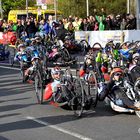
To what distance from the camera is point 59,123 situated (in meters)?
8.66

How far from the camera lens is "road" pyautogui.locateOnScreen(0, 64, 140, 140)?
7.68 metres

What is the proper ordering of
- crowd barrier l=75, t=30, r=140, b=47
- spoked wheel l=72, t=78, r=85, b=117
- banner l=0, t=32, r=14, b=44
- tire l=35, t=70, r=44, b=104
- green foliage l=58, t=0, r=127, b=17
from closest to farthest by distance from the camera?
1. spoked wheel l=72, t=78, r=85, b=117
2. tire l=35, t=70, r=44, b=104
3. crowd barrier l=75, t=30, r=140, b=47
4. banner l=0, t=32, r=14, b=44
5. green foliage l=58, t=0, r=127, b=17

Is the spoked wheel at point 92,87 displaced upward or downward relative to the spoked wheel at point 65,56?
downward

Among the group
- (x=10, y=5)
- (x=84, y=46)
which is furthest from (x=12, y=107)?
(x=10, y=5)

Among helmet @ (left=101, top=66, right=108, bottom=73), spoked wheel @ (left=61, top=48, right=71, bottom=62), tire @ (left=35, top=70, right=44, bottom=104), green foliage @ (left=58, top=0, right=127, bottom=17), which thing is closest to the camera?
tire @ (left=35, top=70, right=44, bottom=104)

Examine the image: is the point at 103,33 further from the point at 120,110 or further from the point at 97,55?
the point at 120,110

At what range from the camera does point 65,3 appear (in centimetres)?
5578

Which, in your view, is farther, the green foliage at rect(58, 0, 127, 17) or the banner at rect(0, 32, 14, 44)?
the green foliage at rect(58, 0, 127, 17)

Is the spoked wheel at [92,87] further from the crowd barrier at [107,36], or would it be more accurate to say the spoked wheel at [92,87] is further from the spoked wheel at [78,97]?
the crowd barrier at [107,36]

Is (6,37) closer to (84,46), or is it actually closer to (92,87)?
(84,46)

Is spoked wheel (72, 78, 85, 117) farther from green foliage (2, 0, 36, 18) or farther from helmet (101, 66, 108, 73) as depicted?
green foliage (2, 0, 36, 18)

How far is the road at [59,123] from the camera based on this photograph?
302 inches

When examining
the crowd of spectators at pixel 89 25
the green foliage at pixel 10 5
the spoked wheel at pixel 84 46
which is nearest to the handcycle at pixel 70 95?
the spoked wheel at pixel 84 46

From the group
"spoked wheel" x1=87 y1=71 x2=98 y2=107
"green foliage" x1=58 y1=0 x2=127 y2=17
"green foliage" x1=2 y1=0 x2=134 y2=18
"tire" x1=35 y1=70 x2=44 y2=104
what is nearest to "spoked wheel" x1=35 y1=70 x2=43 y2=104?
"tire" x1=35 y1=70 x2=44 y2=104
